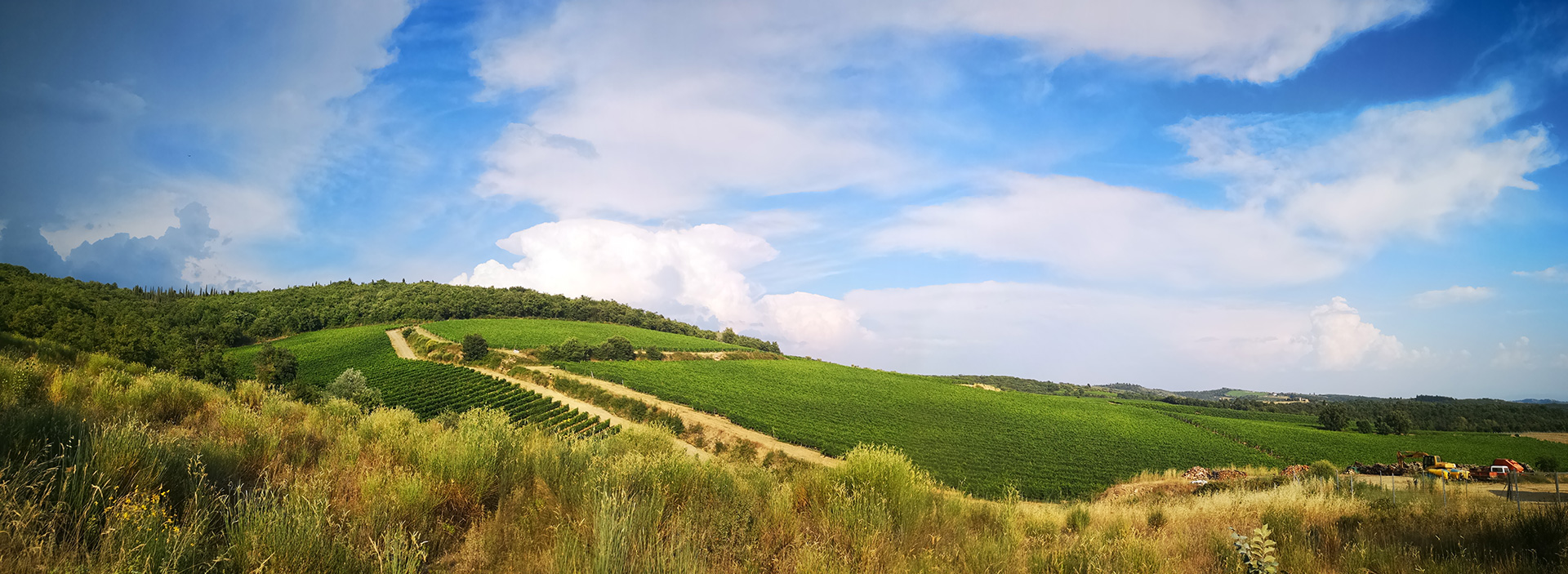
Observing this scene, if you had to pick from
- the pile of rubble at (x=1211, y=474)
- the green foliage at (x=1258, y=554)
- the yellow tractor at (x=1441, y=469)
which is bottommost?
the pile of rubble at (x=1211, y=474)

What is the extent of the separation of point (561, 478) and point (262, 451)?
3772 mm

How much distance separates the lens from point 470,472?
6.41 meters

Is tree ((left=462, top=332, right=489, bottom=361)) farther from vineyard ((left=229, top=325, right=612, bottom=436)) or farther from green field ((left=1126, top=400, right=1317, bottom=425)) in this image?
green field ((left=1126, top=400, right=1317, bottom=425))

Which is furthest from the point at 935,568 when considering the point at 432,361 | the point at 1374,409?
the point at 1374,409

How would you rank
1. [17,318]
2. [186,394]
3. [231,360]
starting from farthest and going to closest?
[231,360] < [17,318] < [186,394]

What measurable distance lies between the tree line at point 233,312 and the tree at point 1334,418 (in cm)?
9061

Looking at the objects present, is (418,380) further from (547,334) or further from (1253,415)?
(1253,415)

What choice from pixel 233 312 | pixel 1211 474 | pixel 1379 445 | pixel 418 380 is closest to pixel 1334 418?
pixel 1379 445

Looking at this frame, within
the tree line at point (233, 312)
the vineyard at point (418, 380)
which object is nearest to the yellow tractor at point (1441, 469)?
the vineyard at point (418, 380)

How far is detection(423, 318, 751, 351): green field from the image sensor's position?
87.8 meters

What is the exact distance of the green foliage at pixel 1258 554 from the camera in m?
5.97

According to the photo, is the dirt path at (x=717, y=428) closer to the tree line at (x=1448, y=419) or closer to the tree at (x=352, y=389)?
the tree at (x=352, y=389)

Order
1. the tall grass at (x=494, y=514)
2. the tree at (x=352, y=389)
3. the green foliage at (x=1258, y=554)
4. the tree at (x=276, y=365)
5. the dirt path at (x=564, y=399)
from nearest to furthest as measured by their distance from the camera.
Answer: the tall grass at (x=494, y=514) < the green foliage at (x=1258, y=554) < the tree at (x=352, y=389) < the dirt path at (x=564, y=399) < the tree at (x=276, y=365)

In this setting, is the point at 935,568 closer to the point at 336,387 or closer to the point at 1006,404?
the point at 336,387
